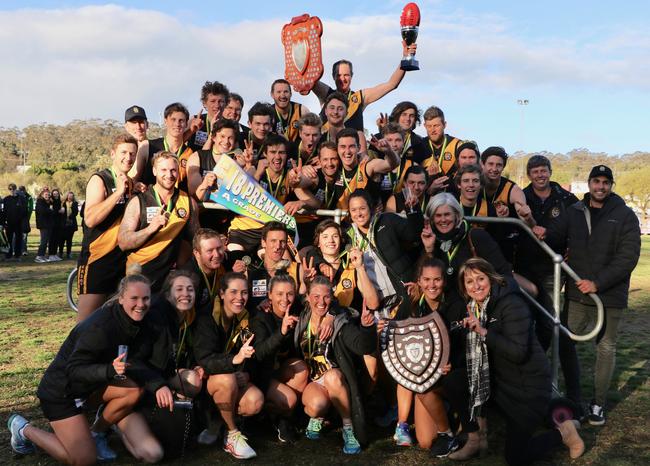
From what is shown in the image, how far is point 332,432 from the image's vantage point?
5055 millimetres

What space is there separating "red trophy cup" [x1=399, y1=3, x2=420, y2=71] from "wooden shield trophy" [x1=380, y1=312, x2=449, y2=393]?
3705 millimetres

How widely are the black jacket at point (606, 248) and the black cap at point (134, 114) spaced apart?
13.3 feet

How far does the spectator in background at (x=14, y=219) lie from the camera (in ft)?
55.0

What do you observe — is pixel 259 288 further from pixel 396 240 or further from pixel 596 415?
pixel 596 415

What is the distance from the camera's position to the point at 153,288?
512 cm

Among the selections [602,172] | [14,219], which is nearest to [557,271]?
[602,172]

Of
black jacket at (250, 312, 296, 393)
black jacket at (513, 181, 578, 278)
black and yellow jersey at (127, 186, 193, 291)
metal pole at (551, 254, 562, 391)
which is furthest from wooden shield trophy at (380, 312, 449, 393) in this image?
black and yellow jersey at (127, 186, 193, 291)

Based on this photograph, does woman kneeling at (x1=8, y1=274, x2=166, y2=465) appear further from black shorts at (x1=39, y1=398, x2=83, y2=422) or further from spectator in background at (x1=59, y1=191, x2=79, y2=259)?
spectator in background at (x1=59, y1=191, x2=79, y2=259)

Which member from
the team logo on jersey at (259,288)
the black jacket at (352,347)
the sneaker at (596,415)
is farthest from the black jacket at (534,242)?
the team logo on jersey at (259,288)

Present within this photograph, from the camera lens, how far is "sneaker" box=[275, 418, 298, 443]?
190 inches

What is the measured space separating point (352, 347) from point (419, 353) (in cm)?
50

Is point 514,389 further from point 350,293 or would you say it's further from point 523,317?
point 350,293

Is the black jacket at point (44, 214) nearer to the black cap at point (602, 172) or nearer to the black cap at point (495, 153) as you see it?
the black cap at point (495, 153)

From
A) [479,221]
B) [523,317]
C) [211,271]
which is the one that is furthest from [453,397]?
[211,271]
